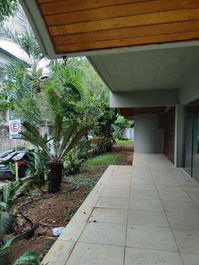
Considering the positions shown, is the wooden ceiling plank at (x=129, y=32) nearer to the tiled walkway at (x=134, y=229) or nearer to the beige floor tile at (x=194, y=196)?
the tiled walkway at (x=134, y=229)

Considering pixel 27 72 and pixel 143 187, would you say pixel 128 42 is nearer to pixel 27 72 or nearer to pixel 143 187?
pixel 143 187

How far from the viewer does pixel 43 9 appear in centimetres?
178

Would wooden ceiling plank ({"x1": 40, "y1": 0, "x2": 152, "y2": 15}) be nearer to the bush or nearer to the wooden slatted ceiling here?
the wooden slatted ceiling

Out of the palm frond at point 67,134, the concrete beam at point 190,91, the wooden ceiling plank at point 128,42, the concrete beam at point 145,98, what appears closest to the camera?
the wooden ceiling plank at point 128,42

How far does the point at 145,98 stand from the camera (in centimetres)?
670

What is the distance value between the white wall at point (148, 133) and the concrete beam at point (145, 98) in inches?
135

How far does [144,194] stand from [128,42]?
3.16 metres

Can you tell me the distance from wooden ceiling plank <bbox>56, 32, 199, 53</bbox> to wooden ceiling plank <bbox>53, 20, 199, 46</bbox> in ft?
0.17

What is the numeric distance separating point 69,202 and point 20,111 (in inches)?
187

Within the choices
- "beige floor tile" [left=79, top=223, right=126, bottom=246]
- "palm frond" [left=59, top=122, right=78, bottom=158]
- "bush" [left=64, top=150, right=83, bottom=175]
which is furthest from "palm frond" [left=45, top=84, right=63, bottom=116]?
"beige floor tile" [left=79, top=223, right=126, bottom=246]

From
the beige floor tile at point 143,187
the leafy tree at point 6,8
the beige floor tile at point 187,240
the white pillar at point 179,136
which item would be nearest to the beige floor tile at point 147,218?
the beige floor tile at point 187,240

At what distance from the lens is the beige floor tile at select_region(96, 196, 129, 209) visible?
3264 millimetres

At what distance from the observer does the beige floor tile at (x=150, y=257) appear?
1.85 m

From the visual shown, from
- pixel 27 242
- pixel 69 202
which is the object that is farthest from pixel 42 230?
pixel 69 202
